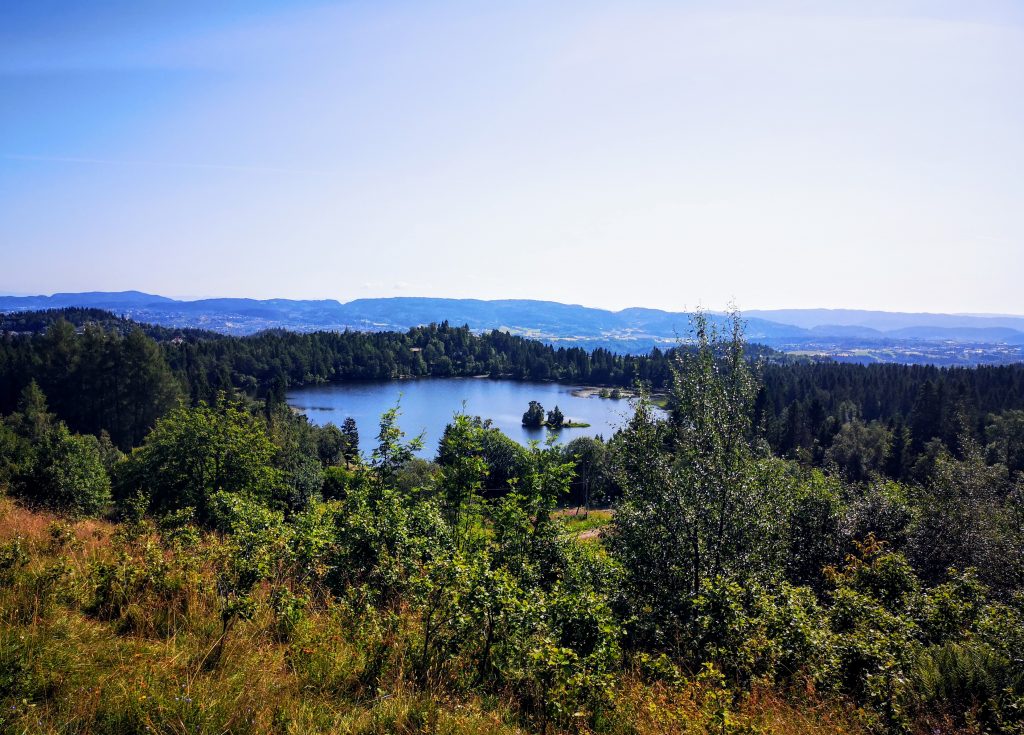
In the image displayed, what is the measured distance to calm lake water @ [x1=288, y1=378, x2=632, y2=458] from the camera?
88062mm

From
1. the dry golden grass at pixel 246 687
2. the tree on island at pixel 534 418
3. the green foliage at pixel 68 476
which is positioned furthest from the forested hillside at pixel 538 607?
the tree on island at pixel 534 418

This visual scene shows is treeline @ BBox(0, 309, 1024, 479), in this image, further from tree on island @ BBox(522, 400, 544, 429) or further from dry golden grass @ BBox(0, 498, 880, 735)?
tree on island @ BBox(522, 400, 544, 429)

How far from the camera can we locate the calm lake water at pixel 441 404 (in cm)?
8806

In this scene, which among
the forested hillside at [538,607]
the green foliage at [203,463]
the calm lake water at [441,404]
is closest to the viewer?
the forested hillside at [538,607]

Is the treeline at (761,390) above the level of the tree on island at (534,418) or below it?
above

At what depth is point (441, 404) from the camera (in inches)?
4446

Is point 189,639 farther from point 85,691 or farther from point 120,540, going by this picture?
point 120,540

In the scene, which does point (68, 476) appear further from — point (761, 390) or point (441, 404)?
point (441, 404)

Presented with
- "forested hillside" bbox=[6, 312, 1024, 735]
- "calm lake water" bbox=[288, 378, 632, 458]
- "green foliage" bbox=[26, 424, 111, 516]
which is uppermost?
"forested hillside" bbox=[6, 312, 1024, 735]

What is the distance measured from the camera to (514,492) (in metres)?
10.0

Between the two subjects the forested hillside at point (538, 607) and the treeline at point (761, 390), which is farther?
the treeline at point (761, 390)

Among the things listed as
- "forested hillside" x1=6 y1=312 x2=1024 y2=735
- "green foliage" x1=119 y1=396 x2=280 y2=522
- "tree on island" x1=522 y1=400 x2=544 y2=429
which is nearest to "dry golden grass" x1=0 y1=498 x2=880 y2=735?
"forested hillside" x1=6 y1=312 x2=1024 y2=735

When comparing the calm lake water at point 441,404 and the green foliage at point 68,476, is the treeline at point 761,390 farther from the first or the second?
the calm lake water at point 441,404

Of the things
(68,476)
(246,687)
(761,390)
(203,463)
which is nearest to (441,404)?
(68,476)
